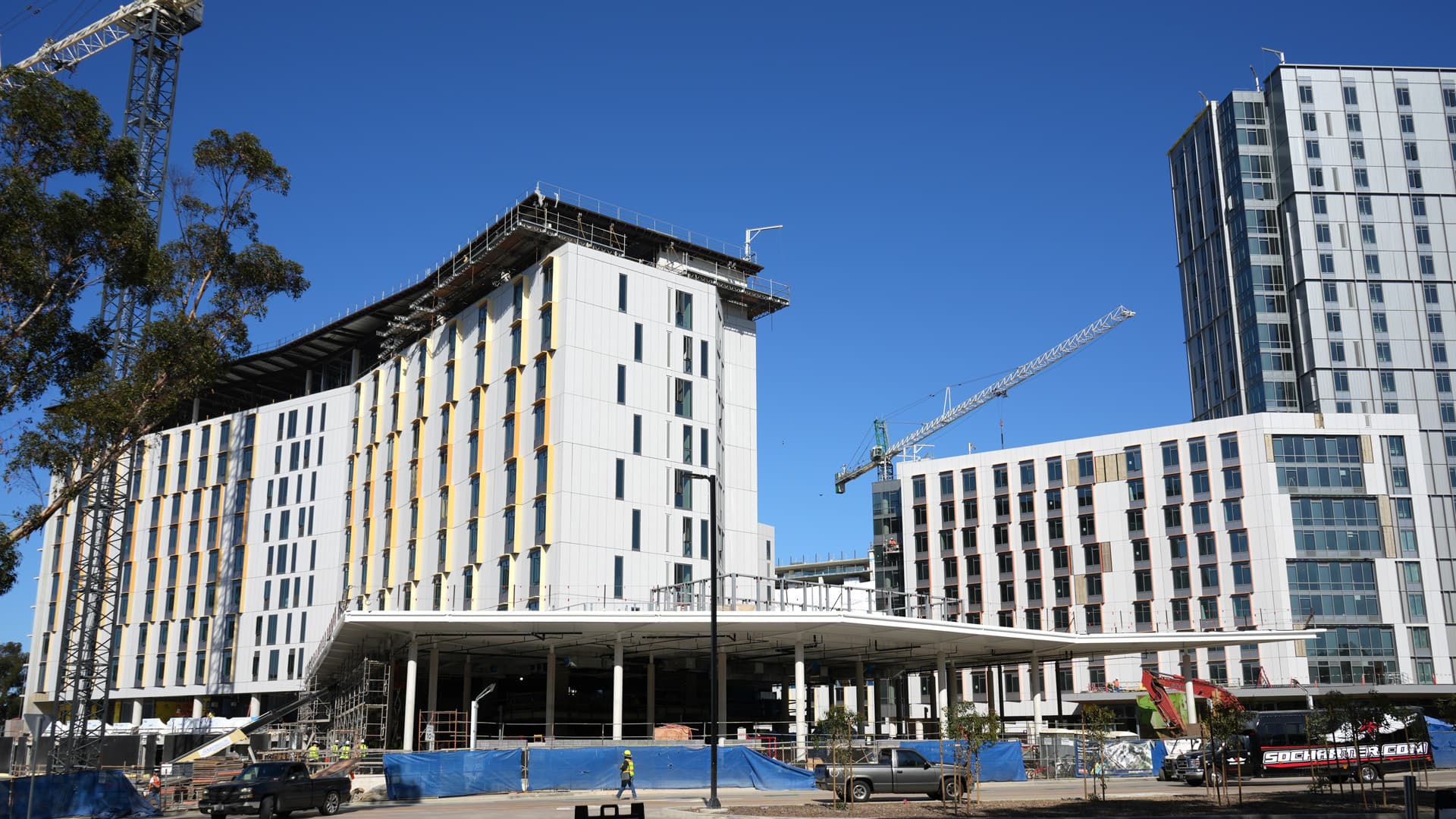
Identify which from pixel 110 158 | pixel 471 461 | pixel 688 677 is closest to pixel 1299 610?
pixel 688 677

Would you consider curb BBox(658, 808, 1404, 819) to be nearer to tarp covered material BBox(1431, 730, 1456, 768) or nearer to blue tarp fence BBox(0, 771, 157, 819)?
blue tarp fence BBox(0, 771, 157, 819)

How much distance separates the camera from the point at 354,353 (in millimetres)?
106375

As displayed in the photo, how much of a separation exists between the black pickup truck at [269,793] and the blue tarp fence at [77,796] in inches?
146

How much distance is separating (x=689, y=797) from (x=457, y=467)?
42.6 meters

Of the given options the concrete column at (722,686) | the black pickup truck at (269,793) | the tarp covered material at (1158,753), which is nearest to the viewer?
the black pickup truck at (269,793)

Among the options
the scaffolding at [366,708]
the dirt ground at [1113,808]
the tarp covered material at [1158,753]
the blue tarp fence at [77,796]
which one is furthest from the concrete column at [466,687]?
the tarp covered material at [1158,753]

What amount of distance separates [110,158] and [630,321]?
39185 mm

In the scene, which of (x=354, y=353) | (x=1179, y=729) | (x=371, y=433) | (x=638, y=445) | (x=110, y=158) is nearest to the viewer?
(x=110, y=158)

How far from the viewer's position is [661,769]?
46062 mm

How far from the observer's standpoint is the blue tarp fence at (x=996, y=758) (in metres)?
52.0

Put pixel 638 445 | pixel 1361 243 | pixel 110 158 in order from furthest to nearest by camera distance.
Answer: pixel 1361 243, pixel 638 445, pixel 110 158

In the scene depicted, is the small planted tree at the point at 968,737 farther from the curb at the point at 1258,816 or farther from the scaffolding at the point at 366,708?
the scaffolding at the point at 366,708

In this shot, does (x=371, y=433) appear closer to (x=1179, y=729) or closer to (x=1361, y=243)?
(x=1179, y=729)

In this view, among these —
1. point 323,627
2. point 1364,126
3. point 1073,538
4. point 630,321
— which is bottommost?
point 323,627
